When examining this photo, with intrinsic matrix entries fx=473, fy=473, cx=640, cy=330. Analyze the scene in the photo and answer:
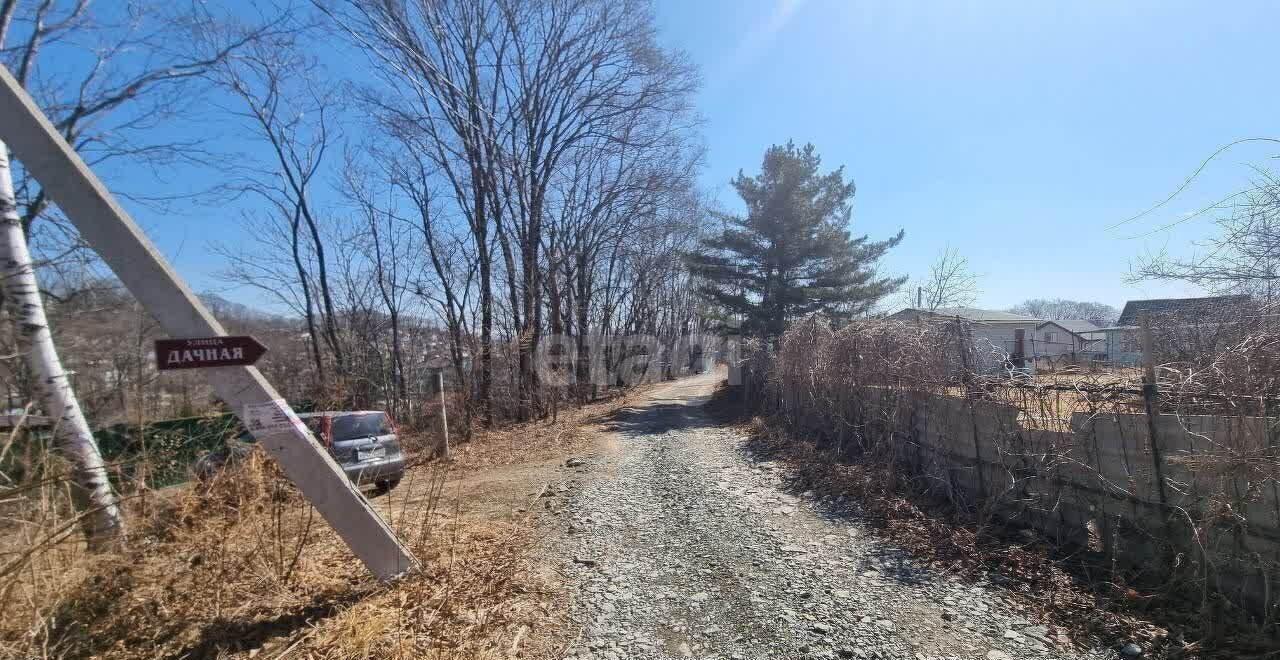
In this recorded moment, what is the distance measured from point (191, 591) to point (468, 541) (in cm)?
208

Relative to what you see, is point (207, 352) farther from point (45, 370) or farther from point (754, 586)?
point (754, 586)

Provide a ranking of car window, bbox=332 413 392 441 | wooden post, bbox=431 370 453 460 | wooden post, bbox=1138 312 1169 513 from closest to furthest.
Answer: wooden post, bbox=1138 312 1169 513 < car window, bbox=332 413 392 441 < wooden post, bbox=431 370 453 460

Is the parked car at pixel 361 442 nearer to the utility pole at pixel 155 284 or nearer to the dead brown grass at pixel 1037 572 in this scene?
the utility pole at pixel 155 284

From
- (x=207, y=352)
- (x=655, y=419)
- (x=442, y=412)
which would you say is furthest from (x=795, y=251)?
(x=207, y=352)

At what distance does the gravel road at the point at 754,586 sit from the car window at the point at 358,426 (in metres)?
3.44

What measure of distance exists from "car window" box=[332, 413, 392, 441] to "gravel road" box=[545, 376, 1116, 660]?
11.3 feet

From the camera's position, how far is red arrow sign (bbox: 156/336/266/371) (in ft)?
8.52

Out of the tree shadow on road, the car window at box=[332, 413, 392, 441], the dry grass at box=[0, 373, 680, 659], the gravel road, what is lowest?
the gravel road

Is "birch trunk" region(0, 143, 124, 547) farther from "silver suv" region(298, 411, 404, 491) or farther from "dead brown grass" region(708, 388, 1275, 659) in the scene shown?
"dead brown grass" region(708, 388, 1275, 659)

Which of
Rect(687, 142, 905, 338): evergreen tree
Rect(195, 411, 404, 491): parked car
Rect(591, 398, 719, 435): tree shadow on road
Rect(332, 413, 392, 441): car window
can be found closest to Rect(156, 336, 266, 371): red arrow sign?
Rect(195, 411, 404, 491): parked car

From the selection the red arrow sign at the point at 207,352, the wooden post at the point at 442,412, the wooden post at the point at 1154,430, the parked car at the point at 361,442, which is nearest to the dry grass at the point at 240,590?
the red arrow sign at the point at 207,352

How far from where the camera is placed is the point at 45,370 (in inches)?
124

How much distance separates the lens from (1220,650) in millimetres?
2711

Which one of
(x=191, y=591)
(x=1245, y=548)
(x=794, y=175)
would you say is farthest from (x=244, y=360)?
(x=794, y=175)
